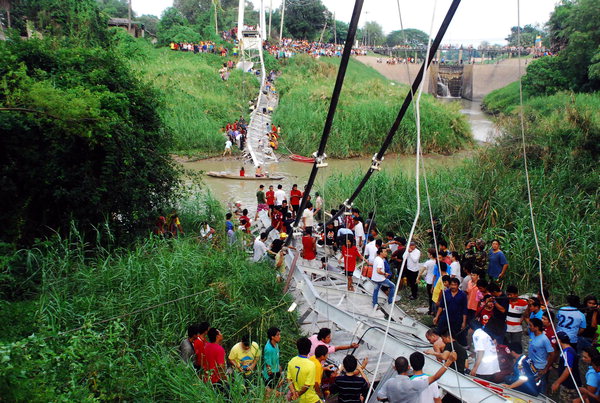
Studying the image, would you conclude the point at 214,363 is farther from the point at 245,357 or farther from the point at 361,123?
the point at 361,123

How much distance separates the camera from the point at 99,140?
9.23 m

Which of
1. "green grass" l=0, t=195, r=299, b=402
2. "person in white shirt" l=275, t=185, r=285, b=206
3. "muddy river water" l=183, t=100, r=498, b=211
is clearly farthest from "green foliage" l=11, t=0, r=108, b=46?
"green grass" l=0, t=195, r=299, b=402

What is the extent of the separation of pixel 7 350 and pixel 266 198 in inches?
384

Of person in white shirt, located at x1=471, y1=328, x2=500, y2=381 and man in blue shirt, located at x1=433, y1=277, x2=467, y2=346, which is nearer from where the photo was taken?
person in white shirt, located at x1=471, y1=328, x2=500, y2=381

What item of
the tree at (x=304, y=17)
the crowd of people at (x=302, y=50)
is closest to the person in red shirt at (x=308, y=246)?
the crowd of people at (x=302, y=50)

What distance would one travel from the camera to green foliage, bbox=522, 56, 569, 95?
32.9 meters

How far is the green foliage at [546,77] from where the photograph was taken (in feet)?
108

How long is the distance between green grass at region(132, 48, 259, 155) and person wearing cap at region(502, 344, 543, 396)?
16.8m

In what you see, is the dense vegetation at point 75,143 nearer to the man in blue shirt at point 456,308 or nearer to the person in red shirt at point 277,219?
the person in red shirt at point 277,219

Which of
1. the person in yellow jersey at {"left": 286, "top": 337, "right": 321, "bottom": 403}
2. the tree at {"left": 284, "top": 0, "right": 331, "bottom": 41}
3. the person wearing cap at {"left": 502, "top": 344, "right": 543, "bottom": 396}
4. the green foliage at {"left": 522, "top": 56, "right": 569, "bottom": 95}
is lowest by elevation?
the person wearing cap at {"left": 502, "top": 344, "right": 543, "bottom": 396}

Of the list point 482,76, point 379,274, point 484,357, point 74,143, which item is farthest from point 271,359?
point 482,76

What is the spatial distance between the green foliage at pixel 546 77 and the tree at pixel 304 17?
110 ft

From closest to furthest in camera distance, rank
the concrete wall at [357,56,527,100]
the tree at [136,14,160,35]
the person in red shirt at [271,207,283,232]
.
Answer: the person in red shirt at [271,207,283,232], the concrete wall at [357,56,527,100], the tree at [136,14,160,35]

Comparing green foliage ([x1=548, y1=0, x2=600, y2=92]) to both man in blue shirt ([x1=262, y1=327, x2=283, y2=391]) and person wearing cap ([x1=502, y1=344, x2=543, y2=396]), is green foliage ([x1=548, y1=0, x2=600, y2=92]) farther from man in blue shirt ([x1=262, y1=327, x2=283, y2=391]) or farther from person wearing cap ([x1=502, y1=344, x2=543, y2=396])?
man in blue shirt ([x1=262, y1=327, x2=283, y2=391])
